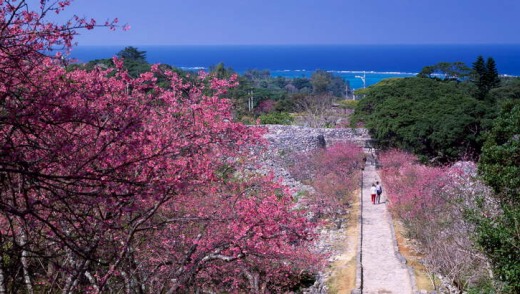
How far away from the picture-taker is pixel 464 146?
71.8 feet

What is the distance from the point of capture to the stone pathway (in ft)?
36.7

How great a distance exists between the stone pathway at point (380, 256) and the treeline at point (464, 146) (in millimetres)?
709

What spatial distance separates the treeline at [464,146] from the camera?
8883mm

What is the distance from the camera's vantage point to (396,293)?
1073cm

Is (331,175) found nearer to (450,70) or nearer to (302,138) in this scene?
(302,138)

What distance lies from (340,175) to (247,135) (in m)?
12.2

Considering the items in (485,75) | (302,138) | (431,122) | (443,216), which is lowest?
(443,216)

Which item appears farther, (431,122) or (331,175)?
(431,122)

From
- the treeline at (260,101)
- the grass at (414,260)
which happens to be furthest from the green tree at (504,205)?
the treeline at (260,101)

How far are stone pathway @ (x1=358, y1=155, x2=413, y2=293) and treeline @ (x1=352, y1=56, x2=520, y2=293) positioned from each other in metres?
0.71

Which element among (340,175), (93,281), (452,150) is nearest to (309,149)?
(340,175)

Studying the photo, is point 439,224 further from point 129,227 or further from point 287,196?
point 129,227

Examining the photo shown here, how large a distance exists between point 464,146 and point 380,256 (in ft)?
35.3

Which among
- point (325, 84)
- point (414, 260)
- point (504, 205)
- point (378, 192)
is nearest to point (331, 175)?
point (378, 192)
